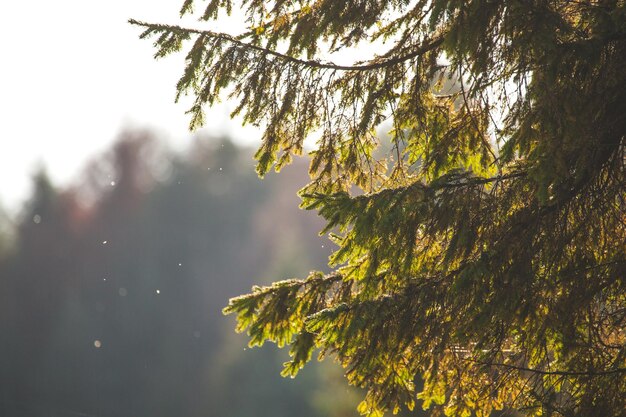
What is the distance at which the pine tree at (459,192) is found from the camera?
319cm

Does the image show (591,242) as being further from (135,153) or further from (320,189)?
(135,153)

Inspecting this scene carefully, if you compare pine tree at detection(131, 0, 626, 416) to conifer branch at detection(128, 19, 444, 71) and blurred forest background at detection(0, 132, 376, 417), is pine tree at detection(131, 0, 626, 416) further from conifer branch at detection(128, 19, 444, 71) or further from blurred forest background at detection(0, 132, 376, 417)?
blurred forest background at detection(0, 132, 376, 417)

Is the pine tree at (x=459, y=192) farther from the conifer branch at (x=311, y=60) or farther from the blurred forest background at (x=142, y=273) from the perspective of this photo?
the blurred forest background at (x=142, y=273)

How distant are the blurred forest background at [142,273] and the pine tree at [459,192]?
24.2 m

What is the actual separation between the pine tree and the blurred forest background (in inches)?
955

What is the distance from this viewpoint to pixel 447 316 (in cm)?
366

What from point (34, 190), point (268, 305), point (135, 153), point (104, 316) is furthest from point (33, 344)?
point (268, 305)

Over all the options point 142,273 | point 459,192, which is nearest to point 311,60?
point 459,192

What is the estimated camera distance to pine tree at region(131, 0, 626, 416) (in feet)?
10.5

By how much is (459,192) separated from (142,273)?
103 feet

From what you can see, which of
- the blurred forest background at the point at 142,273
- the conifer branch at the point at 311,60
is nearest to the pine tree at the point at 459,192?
the conifer branch at the point at 311,60

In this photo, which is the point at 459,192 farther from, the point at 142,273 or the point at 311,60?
the point at 142,273

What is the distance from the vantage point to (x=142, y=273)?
109ft

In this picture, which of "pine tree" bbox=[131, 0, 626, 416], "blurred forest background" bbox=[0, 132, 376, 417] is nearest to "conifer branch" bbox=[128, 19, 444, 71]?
"pine tree" bbox=[131, 0, 626, 416]
